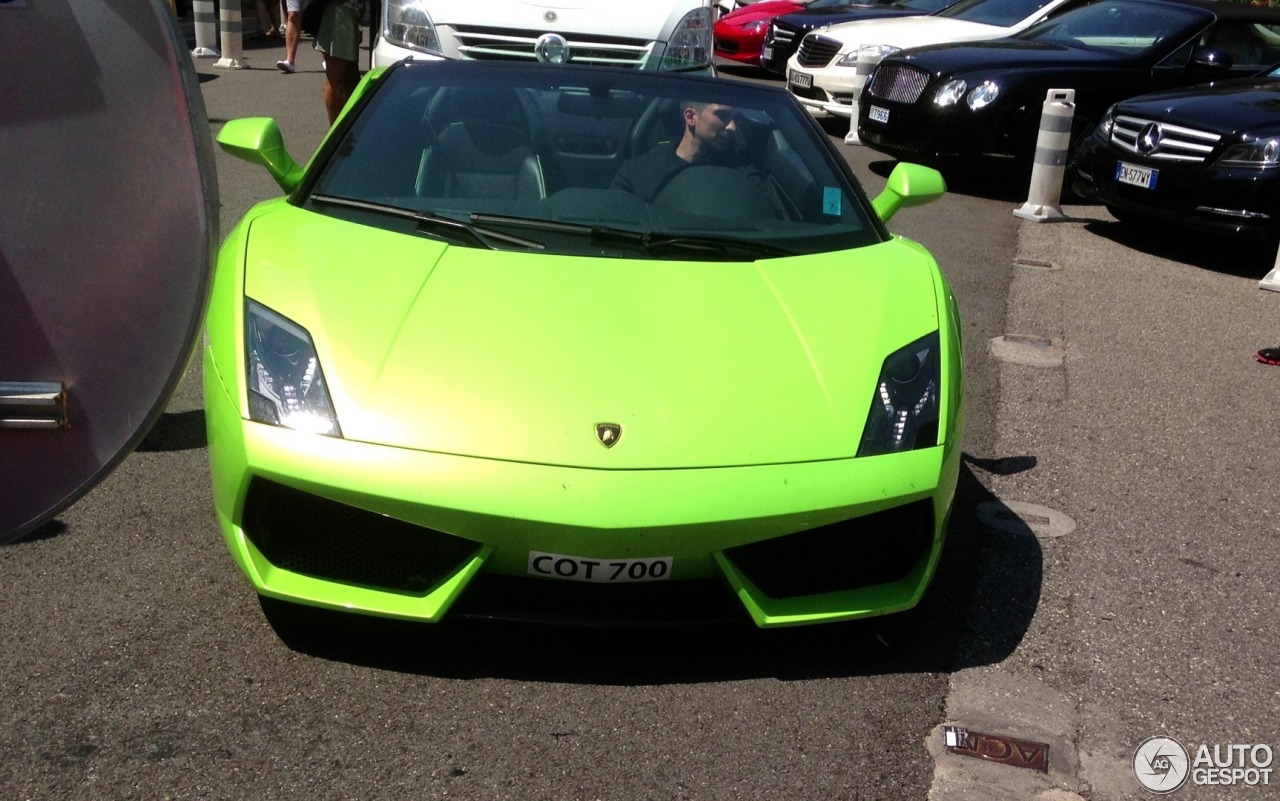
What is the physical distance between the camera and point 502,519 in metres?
3.22

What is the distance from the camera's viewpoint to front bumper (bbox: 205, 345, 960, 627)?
3.23 meters

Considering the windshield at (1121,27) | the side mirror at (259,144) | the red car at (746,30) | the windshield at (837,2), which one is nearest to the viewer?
the side mirror at (259,144)

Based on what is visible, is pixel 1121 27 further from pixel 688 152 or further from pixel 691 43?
pixel 688 152

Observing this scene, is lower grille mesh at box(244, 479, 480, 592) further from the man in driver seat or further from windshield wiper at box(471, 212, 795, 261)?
the man in driver seat

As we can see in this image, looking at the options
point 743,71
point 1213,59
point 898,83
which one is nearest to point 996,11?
point 898,83

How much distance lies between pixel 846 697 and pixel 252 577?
145cm

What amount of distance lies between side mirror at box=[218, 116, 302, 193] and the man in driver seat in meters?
1.09

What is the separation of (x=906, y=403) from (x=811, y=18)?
1460 centimetres

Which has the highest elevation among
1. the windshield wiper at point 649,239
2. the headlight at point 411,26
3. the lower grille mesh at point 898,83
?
the windshield wiper at point 649,239

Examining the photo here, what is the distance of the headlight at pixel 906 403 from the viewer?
11.7ft

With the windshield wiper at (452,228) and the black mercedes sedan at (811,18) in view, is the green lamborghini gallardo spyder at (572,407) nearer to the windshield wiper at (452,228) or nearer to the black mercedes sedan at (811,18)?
the windshield wiper at (452,228)

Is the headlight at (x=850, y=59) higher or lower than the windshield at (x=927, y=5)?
lower

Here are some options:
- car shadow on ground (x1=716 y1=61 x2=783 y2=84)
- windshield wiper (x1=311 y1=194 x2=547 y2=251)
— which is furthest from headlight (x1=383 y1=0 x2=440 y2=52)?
car shadow on ground (x1=716 y1=61 x2=783 y2=84)

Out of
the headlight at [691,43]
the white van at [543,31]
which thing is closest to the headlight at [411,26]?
the white van at [543,31]
